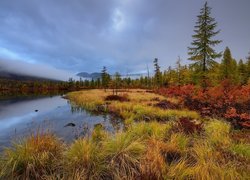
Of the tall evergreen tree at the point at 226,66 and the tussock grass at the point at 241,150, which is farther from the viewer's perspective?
the tall evergreen tree at the point at 226,66

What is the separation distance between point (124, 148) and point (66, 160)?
153 cm

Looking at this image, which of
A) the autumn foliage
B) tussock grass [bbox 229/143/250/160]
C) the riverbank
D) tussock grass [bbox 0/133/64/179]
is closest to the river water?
tussock grass [bbox 0/133/64/179]

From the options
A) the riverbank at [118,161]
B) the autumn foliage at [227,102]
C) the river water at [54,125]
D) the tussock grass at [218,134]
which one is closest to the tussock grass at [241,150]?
the riverbank at [118,161]

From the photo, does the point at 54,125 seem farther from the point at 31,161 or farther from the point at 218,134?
the point at 218,134

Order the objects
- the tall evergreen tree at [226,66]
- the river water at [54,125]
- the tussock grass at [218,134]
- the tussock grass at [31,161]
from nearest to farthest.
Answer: the tussock grass at [31,161], the tussock grass at [218,134], the river water at [54,125], the tall evergreen tree at [226,66]

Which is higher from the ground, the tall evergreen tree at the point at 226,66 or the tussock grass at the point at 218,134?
the tall evergreen tree at the point at 226,66

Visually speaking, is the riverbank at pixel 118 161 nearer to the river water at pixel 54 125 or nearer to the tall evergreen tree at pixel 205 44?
the river water at pixel 54 125

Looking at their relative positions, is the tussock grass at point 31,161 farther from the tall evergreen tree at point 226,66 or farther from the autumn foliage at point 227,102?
the tall evergreen tree at point 226,66

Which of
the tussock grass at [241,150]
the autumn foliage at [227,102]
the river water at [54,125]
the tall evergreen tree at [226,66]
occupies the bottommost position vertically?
the river water at [54,125]

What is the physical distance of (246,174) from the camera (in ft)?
12.7

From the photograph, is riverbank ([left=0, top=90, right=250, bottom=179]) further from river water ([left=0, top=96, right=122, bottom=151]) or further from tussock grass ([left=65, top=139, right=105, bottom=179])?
river water ([left=0, top=96, right=122, bottom=151])

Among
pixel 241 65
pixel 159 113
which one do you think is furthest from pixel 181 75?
pixel 159 113

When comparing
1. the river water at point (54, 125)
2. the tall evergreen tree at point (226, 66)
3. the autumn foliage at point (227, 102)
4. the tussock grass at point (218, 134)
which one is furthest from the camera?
the tall evergreen tree at point (226, 66)

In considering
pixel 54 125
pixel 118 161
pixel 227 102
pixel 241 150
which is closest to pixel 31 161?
pixel 118 161
